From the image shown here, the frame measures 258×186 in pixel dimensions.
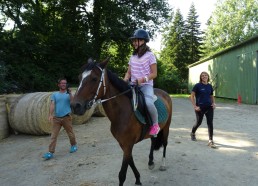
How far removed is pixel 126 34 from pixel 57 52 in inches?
292

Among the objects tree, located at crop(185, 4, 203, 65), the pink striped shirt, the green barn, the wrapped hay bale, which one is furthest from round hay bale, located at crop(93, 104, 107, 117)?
tree, located at crop(185, 4, 203, 65)

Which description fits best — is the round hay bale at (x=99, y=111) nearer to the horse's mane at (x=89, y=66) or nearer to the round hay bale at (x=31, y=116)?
the round hay bale at (x=31, y=116)

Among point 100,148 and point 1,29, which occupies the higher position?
point 1,29

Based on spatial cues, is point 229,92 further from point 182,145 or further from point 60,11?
point 182,145

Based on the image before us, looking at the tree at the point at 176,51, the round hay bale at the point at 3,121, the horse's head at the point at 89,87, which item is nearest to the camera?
the horse's head at the point at 89,87

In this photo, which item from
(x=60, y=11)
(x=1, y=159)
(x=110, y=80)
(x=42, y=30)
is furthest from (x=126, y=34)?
(x=110, y=80)

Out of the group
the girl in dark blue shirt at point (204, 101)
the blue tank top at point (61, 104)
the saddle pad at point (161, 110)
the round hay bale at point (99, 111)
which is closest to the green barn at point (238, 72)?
the round hay bale at point (99, 111)

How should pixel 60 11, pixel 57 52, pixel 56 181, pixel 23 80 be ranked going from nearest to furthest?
pixel 56 181 < pixel 23 80 < pixel 57 52 < pixel 60 11

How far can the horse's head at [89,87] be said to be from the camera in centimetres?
338

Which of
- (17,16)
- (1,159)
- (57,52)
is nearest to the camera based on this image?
(1,159)

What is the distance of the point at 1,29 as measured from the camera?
15.9m

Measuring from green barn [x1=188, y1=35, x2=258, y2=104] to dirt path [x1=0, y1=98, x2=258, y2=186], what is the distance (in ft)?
41.3

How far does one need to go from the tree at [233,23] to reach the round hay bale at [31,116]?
49.2 metres

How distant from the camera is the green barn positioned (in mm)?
19938
